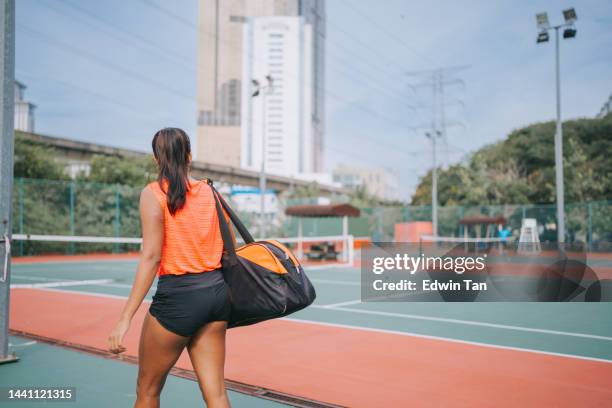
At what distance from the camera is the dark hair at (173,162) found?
106 inches

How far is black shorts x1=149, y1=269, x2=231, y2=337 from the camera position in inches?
105

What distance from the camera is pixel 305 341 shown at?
22.7ft

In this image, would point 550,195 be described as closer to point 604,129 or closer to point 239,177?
point 604,129

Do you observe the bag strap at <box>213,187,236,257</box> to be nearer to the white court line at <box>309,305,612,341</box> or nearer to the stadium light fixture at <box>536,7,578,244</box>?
the white court line at <box>309,305,612,341</box>

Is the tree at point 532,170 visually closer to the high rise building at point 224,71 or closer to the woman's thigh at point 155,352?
the woman's thigh at point 155,352

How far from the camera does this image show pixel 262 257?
290cm

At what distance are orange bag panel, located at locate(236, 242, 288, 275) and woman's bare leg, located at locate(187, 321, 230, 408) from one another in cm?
35

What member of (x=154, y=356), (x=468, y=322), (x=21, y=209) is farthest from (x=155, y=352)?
(x=21, y=209)

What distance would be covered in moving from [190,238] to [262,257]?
1.28ft

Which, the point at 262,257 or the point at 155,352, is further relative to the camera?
the point at 262,257

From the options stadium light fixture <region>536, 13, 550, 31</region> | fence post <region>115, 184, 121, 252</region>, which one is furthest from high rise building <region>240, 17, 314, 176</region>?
stadium light fixture <region>536, 13, 550, 31</region>

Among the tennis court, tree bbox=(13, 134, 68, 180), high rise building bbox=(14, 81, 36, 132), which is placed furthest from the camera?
high rise building bbox=(14, 81, 36, 132)

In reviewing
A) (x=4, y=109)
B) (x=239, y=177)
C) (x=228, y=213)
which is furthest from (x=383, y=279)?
(x=239, y=177)
